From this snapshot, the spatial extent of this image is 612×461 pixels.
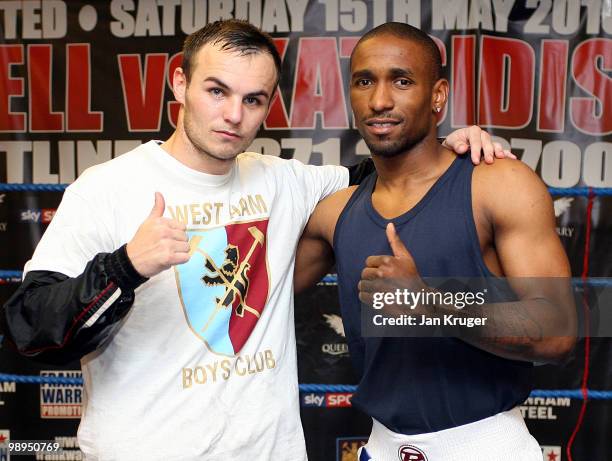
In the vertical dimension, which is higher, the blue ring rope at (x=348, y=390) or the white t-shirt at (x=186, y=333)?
the white t-shirt at (x=186, y=333)

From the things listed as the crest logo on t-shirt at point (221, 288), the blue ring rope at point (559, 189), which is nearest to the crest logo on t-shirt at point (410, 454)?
the crest logo on t-shirt at point (221, 288)

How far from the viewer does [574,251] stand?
2.29 m

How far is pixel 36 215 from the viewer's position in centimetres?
234

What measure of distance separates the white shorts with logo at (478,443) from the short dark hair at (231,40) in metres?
0.69

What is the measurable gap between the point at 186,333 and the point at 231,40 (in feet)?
1.64

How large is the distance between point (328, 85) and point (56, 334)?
4.81 feet

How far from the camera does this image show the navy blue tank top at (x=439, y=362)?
1.21m

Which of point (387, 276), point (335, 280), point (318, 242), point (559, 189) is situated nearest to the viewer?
point (387, 276)

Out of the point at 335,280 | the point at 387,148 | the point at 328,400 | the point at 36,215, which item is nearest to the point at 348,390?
the point at 335,280

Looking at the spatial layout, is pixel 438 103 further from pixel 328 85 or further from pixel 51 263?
pixel 328 85

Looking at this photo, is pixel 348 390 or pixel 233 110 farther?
pixel 348 390

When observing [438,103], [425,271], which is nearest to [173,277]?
[425,271]

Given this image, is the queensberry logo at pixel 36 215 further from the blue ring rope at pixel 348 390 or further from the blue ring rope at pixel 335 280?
the blue ring rope at pixel 348 390

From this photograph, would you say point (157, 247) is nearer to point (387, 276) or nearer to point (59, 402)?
point (387, 276)
